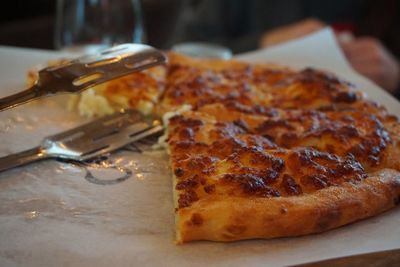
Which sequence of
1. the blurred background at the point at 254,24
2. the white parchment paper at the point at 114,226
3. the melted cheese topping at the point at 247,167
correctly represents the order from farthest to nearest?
1. the blurred background at the point at 254,24
2. the melted cheese topping at the point at 247,167
3. the white parchment paper at the point at 114,226

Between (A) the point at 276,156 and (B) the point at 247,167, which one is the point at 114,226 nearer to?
(B) the point at 247,167

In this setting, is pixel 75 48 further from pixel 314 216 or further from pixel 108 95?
pixel 314 216

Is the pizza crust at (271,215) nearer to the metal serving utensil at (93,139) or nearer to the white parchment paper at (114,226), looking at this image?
the white parchment paper at (114,226)

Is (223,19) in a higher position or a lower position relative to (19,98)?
lower

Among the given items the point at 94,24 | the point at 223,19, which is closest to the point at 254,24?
the point at 223,19

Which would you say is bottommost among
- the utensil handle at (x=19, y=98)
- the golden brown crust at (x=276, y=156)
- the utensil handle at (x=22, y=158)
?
the utensil handle at (x=22, y=158)

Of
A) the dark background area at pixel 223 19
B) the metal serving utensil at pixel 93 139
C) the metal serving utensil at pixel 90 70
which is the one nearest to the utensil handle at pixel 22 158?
the metal serving utensil at pixel 93 139

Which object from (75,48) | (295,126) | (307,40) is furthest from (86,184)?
(307,40)
